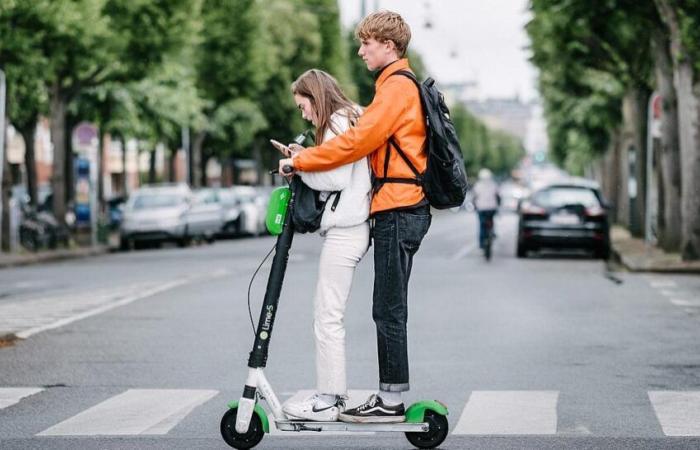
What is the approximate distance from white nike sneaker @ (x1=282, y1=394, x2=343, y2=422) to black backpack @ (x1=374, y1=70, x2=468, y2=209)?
0.95 m

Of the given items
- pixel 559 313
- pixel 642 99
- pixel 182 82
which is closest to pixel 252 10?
pixel 182 82

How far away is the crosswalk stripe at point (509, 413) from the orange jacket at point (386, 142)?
5.02 ft

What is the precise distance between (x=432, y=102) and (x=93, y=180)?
106ft

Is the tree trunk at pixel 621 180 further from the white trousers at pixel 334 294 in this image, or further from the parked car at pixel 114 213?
the white trousers at pixel 334 294

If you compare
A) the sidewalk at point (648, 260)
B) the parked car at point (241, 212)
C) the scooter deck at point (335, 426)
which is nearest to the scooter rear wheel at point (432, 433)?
the scooter deck at point (335, 426)

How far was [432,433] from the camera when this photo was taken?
6840 mm

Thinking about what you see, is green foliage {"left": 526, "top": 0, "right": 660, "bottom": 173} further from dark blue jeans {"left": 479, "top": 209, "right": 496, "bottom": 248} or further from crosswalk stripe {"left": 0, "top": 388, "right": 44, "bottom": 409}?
crosswalk stripe {"left": 0, "top": 388, "right": 44, "bottom": 409}

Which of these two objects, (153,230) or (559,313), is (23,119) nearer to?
(153,230)

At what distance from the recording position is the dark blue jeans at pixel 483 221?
28.7 metres

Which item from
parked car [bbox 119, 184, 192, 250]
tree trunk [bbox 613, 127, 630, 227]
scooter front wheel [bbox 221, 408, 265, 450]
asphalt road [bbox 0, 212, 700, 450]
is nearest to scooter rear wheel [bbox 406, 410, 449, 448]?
asphalt road [bbox 0, 212, 700, 450]

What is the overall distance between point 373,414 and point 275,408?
16.6 inches

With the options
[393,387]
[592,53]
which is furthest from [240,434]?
[592,53]

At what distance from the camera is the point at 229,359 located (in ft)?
36.9

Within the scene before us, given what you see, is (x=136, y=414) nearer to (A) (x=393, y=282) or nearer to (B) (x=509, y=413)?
(B) (x=509, y=413)
